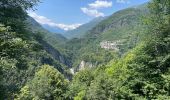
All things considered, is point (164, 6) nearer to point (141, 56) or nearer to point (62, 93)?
point (141, 56)

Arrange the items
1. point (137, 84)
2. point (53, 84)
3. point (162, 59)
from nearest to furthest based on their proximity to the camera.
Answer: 1. point (162, 59)
2. point (137, 84)
3. point (53, 84)

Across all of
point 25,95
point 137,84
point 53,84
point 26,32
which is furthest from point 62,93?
point 26,32

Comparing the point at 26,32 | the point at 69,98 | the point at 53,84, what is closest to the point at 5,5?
the point at 26,32

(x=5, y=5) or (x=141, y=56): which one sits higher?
(x=5, y=5)

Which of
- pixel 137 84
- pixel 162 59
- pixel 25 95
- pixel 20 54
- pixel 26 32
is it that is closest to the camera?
pixel 20 54

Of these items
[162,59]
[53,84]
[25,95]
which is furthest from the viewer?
[53,84]

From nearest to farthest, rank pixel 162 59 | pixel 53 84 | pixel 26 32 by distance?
pixel 26 32
pixel 162 59
pixel 53 84

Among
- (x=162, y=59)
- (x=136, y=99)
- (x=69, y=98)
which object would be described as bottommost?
(x=69, y=98)

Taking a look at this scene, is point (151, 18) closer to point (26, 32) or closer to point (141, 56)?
point (141, 56)

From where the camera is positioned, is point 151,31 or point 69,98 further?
point 69,98
